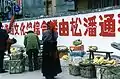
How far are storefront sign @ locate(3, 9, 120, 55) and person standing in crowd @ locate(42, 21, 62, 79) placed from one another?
358cm

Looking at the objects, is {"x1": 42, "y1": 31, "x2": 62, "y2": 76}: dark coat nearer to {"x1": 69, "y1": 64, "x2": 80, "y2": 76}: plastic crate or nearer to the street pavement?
the street pavement

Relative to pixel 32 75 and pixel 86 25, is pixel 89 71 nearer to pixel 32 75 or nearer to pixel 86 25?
pixel 32 75

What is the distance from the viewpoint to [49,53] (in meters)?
12.7

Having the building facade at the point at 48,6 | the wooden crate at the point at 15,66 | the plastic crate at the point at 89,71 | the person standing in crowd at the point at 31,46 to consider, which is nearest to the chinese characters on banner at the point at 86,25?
the person standing in crowd at the point at 31,46

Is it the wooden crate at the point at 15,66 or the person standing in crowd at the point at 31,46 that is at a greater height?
the person standing in crowd at the point at 31,46

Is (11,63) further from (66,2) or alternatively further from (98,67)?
(66,2)

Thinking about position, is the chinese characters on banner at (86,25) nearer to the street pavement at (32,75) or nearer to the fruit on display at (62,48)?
the fruit on display at (62,48)

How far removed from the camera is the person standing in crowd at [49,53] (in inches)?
499

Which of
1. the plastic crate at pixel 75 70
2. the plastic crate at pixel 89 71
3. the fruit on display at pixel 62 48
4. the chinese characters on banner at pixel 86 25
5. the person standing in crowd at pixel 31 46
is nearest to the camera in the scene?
the plastic crate at pixel 89 71

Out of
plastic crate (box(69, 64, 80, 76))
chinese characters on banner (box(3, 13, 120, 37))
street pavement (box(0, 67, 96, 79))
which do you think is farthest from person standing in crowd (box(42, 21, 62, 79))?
chinese characters on banner (box(3, 13, 120, 37))

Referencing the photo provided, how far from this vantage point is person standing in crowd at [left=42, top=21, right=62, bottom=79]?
1266 centimetres

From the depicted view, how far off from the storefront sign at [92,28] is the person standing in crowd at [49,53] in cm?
358

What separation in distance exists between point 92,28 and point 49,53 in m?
4.53

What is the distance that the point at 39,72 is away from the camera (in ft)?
48.3
